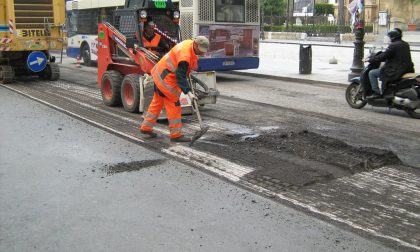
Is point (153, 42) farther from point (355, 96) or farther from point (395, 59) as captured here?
point (395, 59)

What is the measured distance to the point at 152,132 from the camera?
7.70 metres

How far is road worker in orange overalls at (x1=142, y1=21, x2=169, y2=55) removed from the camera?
991 cm

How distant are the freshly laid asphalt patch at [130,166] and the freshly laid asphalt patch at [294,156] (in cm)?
93

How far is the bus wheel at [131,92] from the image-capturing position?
30.7 feet

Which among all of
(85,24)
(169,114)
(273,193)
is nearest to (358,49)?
(169,114)

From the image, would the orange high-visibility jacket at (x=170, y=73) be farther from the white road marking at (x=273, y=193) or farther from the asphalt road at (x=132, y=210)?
the asphalt road at (x=132, y=210)

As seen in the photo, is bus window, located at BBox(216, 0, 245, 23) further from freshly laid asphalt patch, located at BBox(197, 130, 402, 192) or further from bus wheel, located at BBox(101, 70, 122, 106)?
freshly laid asphalt patch, located at BBox(197, 130, 402, 192)

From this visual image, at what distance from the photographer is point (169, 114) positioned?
7.37m

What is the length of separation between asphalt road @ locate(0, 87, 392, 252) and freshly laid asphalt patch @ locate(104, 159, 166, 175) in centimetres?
1

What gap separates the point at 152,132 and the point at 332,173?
3055 mm

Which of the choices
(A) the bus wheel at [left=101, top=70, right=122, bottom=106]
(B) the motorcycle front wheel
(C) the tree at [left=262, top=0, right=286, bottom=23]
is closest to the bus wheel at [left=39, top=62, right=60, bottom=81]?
(A) the bus wheel at [left=101, top=70, right=122, bottom=106]

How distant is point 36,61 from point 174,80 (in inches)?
330

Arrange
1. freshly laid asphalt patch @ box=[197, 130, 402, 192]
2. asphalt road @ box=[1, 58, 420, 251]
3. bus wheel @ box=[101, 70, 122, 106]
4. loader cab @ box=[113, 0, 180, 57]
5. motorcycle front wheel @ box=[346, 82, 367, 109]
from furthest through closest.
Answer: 1. motorcycle front wheel @ box=[346, 82, 367, 109]
2. bus wheel @ box=[101, 70, 122, 106]
3. loader cab @ box=[113, 0, 180, 57]
4. freshly laid asphalt patch @ box=[197, 130, 402, 192]
5. asphalt road @ box=[1, 58, 420, 251]

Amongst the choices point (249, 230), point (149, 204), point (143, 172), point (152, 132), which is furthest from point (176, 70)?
point (249, 230)
